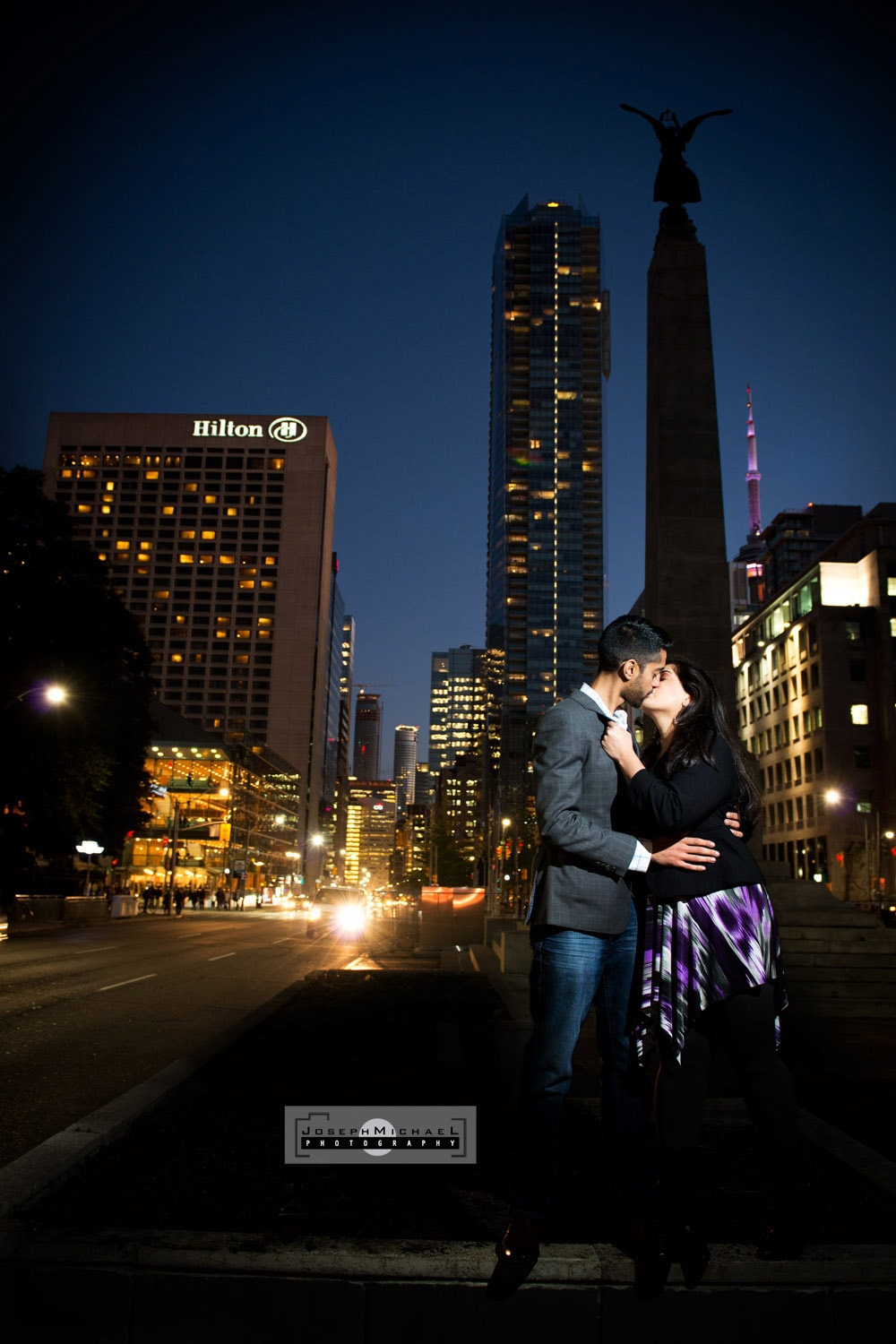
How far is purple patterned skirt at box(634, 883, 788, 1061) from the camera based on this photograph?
128 inches

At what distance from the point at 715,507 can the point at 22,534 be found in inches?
1020

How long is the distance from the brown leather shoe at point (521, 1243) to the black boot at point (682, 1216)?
466 mm

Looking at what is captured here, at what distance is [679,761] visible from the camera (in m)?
3.50

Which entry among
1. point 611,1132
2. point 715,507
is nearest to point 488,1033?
point 611,1132

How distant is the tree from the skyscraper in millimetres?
118804

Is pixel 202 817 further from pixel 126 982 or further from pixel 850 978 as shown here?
pixel 850 978

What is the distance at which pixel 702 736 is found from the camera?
3.54 meters

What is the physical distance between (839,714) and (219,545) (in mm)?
111885

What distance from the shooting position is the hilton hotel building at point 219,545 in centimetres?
15062

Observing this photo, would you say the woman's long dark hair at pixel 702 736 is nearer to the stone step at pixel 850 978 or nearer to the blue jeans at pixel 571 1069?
the blue jeans at pixel 571 1069

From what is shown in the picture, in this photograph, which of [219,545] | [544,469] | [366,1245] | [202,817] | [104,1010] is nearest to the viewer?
[366,1245]

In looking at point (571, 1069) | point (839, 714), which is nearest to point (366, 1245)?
point (571, 1069)

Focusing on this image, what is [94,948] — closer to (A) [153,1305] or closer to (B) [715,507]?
(B) [715,507]

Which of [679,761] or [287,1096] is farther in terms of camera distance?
[287,1096]
